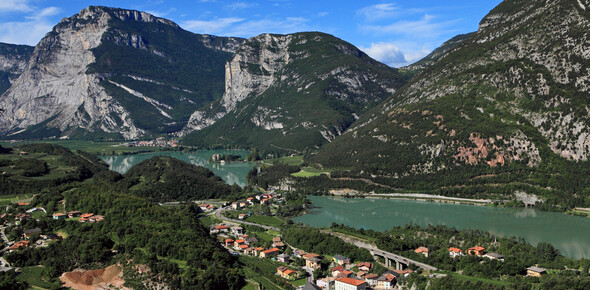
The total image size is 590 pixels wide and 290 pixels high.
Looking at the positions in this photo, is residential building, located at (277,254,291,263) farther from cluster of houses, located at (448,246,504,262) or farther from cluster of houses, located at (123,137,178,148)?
cluster of houses, located at (123,137,178,148)

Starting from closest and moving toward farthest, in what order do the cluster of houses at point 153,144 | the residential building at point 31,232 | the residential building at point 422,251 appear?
the residential building at point 31,232, the residential building at point 422,251, the cluster of houses at point 153,144

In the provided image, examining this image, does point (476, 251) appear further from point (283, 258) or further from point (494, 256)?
point (283, 258)

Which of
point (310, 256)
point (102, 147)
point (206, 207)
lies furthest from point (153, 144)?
point (310, 256)

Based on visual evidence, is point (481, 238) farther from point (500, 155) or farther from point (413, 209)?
point (500, 155)

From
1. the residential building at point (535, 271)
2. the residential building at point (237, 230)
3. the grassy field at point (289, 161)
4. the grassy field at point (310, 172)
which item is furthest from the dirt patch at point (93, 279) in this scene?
the grassy field at point (289, 161)

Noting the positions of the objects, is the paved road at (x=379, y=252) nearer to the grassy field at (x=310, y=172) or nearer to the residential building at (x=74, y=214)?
the residential building at (x=74, y=214)
